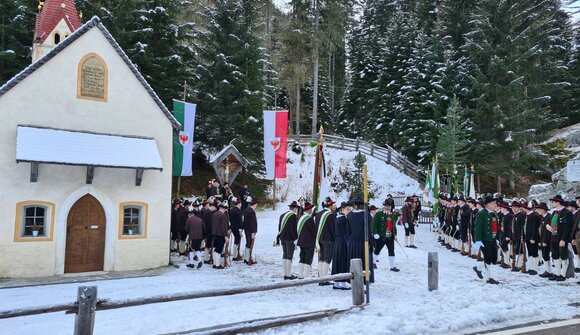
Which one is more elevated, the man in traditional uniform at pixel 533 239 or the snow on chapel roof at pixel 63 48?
the snow on chapel roof at pixel 63 48

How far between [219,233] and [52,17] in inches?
487

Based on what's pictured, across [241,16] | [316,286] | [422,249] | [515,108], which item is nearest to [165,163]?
[316,286]

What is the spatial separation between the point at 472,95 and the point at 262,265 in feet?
86.7

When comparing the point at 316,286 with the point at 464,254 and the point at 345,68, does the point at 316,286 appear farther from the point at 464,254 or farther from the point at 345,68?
the point at 345,68

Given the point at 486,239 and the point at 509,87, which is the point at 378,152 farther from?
the point at 486,239

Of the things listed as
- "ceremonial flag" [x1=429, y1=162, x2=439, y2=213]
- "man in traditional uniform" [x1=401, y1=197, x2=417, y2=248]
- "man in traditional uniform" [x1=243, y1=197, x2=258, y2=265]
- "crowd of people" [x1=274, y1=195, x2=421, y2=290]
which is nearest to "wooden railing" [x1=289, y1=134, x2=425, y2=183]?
"ceremonial flag" [x1=429, y1=162, x2=439, y2=213]

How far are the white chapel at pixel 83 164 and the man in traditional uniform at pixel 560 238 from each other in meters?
12.1

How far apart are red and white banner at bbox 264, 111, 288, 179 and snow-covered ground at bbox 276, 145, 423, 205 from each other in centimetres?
834

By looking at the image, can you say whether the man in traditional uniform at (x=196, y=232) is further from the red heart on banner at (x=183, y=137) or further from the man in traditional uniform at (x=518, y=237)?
the man in traditional uniform at (x=518, y=237)

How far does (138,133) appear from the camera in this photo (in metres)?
14.7

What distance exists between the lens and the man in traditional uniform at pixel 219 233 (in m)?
13.8

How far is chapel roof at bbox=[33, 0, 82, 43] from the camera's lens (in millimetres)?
17766

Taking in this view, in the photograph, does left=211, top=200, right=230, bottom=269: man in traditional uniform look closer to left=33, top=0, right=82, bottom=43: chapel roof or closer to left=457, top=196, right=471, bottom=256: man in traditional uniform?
left=457, top=196, right=471, bottom=256: man in traditional uniform

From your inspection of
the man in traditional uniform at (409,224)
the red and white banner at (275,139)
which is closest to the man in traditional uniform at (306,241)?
the man in traditional uniform at (409,224)
